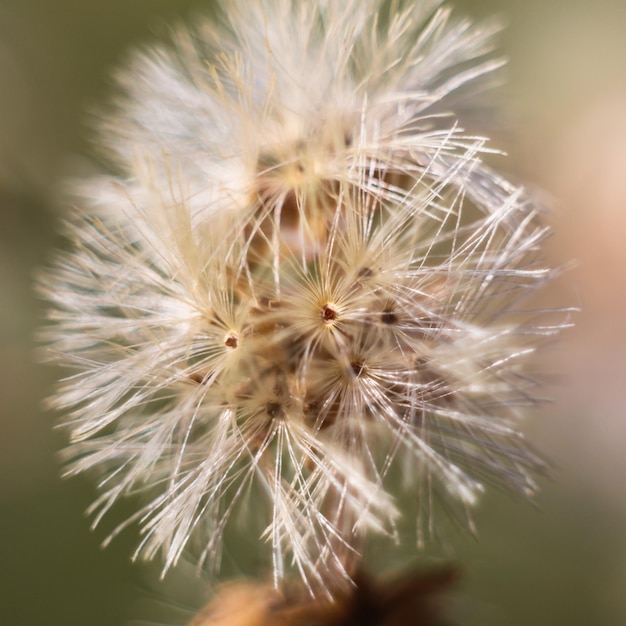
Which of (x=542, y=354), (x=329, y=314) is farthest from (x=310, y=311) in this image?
(x=542, y=354)

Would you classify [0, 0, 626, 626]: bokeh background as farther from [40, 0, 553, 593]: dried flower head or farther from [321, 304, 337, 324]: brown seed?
[321, 304, 337, 324]: brown seed

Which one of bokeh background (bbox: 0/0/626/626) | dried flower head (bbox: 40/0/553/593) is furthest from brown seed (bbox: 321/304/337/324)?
bokeh background (bbox: 0/0/626/626)

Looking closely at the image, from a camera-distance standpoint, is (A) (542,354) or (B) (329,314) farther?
(A) (542,354)

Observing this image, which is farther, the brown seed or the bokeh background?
the bokeh background

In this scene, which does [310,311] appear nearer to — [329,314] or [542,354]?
[329,314]

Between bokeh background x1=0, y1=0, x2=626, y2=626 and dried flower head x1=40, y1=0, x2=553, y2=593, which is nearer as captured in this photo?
dried flower head x1=40, y1=0, x2=553, y2=593

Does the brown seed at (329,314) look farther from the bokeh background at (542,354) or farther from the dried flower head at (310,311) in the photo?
the bokeh background at (542,354)

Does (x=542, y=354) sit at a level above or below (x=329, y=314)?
below
